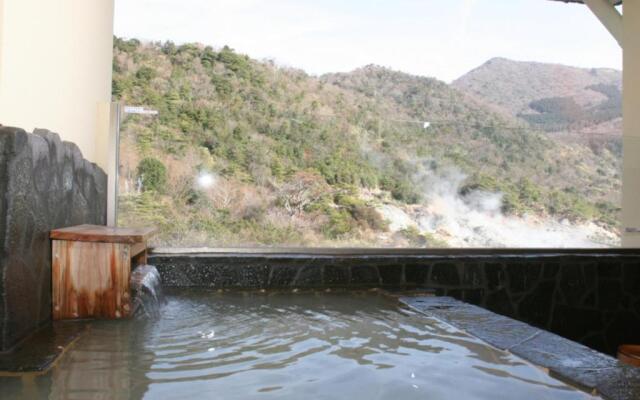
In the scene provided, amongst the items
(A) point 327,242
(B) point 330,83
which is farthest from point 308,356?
(B) point 330,83

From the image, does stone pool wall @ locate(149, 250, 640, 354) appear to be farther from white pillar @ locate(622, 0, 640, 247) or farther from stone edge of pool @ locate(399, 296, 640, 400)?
stone edge of pool @ locate(399, 296, 640, 400)

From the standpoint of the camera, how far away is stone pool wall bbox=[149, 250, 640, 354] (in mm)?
4160

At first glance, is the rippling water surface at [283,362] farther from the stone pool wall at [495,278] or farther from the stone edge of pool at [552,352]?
the stone pool wall at [495,278]

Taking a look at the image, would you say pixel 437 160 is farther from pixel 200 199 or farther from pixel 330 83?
pixel 200 199

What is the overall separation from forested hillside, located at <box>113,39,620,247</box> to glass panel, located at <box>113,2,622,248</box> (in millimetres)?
11

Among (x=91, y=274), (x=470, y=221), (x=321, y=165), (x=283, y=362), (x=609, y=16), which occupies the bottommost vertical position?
(x=283, y=362)

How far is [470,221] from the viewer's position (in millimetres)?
5121

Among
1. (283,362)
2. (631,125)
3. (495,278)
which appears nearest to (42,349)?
(283,362)

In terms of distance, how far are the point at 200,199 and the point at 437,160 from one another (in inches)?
87.4

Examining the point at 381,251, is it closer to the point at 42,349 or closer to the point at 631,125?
the point at 42,349

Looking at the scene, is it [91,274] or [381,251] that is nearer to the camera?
[91,274]

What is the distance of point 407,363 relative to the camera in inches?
87.3

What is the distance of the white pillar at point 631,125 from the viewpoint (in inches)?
221

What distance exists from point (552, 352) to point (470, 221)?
2.83 metres
